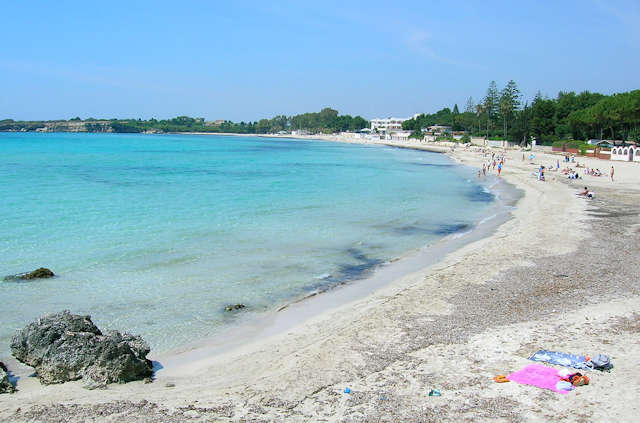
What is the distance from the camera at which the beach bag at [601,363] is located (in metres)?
8.12

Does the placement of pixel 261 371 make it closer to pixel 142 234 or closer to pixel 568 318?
pixel 568 318

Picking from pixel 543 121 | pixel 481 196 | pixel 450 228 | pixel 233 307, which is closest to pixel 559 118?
pixel 543 121

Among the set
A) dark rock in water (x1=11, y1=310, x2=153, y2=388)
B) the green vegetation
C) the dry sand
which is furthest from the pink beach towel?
the green vegetation

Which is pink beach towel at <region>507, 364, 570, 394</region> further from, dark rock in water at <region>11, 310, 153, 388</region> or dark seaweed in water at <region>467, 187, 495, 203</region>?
dark seaweed in water at <region>467, 187, 495, 203</region>

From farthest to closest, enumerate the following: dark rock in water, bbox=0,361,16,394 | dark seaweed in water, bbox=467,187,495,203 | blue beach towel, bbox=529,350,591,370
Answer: dark seaweed in water, bbox=467,187,495,203 → blue beach towel, bbox=529,350,591,370 → dark rock in water, bbox=0,361,16,394

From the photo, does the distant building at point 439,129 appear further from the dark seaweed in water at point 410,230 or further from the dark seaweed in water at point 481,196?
the dark seaweed in water at point 410,230

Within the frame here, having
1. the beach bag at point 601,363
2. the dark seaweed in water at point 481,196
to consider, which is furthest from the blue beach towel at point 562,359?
the dark seaweed in water at point 481,196

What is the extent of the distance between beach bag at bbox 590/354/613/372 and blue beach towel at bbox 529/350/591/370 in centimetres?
10

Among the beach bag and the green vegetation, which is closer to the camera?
the beach bag

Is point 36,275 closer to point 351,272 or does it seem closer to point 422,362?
point 351,272

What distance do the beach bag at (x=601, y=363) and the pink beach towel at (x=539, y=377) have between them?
0.60 m

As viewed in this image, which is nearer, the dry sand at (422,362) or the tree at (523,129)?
the dry sand at (422,362)

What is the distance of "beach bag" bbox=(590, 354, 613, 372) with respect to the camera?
8.12 metres

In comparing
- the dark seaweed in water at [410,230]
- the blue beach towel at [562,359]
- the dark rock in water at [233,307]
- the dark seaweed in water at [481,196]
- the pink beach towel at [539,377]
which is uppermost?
the dark seaweed in water at [481,196]
